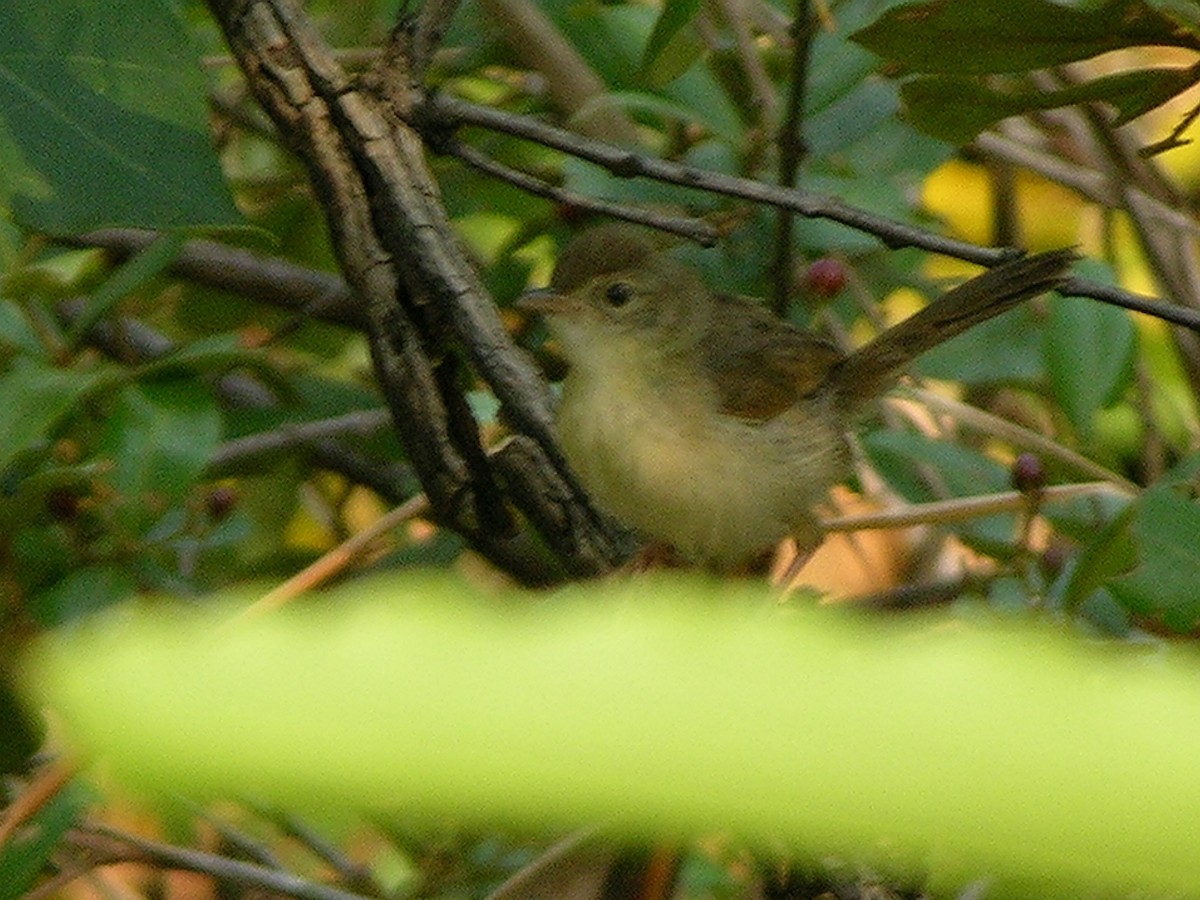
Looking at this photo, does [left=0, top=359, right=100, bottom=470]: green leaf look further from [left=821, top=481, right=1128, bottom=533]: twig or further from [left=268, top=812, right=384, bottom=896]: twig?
[left=821, top=481, right=1128, bottom=533]: twig

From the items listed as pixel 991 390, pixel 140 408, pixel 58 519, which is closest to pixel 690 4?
pixel 140 408

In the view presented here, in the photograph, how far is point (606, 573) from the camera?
6.27ft

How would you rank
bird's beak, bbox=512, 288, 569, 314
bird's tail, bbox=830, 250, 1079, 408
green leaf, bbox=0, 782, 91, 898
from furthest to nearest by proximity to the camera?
bird's beak, bbox=512, 288, 569, 314, bird's tail, bbox=830, 250, 1079, 408, green leaf, bbox=0, 782, 91, 898

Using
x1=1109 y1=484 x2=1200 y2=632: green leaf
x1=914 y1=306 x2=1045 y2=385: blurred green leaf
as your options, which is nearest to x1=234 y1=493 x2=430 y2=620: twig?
x1=1109 y1=484 x2=1200 y2=632: green leaf

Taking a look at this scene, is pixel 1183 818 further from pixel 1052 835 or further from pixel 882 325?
pixel 882 325

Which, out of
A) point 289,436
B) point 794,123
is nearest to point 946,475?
point 794,123

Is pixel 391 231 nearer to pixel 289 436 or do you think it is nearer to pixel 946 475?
pixel 289 436

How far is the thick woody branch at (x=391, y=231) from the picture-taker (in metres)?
1.75

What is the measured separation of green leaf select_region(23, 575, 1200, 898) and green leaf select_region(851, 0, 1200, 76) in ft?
4.43

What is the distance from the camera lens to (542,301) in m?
2.88

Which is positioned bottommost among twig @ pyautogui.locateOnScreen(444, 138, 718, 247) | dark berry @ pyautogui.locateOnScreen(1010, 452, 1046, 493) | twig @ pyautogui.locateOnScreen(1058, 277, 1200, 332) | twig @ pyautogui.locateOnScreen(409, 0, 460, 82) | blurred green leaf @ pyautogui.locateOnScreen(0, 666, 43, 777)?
blurred green leaf @ pyautogui.locateOnScreen(0, 666, 43, 777)

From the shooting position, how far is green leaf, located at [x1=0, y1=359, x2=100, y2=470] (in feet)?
6.63

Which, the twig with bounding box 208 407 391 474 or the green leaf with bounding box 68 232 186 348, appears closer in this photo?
the green leaf with bounding box 68 232 186 348

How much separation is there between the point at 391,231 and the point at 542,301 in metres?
1.13
